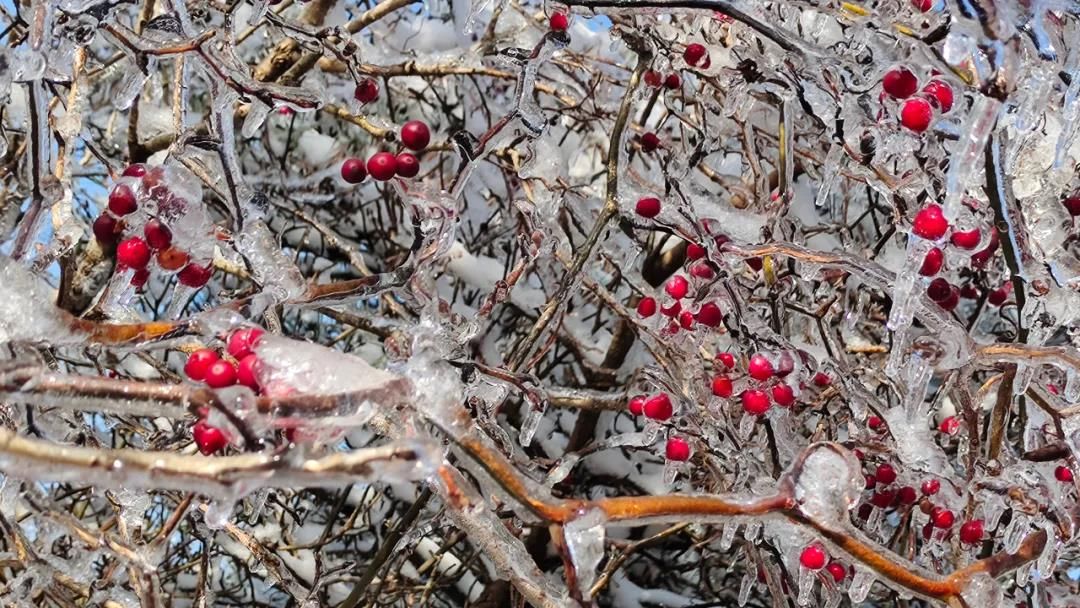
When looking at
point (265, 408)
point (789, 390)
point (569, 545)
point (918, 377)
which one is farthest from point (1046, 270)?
point (265, 408)

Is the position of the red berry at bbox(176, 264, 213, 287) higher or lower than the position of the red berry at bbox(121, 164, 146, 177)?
lower

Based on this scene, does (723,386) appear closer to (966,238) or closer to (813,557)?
(813,557)

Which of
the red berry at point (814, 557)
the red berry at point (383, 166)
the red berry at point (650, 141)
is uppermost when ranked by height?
the red berry at point (383, 166)

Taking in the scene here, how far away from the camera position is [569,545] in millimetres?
988

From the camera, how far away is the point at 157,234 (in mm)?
1326

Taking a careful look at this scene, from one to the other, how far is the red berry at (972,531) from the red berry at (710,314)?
0.70 m

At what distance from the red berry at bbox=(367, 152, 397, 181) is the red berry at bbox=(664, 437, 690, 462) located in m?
0.98

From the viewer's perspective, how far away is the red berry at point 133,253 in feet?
4.37

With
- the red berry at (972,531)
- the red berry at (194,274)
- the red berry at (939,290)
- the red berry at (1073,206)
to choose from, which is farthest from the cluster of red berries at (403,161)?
the red berry at (972,531)

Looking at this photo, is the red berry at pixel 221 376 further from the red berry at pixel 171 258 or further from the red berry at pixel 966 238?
the red berry at pixel 966 238

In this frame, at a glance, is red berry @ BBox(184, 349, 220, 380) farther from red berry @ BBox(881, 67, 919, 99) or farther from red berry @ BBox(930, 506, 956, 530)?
red berry @ BBox(930, 506, 956, 530)

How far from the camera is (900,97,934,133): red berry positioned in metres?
1.49

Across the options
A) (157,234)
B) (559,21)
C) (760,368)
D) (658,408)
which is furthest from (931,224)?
(157,234)

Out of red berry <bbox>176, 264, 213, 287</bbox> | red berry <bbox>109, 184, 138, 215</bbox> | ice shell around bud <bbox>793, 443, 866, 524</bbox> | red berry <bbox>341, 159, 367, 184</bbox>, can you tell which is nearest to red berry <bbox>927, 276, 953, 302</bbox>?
ice shell around bud <bbox>793, 443, 866, 524</bbox>
